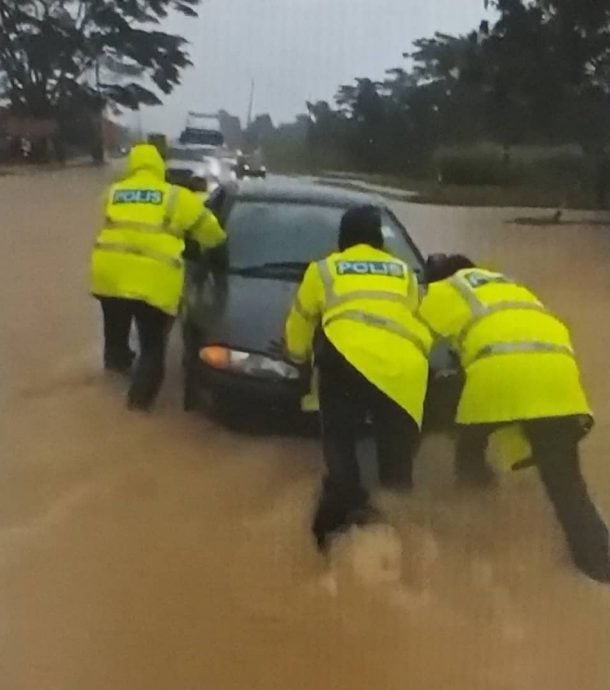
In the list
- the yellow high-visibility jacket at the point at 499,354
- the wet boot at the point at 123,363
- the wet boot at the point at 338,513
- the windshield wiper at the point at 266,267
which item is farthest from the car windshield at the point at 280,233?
the wet boot at the point at 338,513

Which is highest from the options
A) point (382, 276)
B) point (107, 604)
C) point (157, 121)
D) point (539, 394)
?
point (157, 121)

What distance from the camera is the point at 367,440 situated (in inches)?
74.5

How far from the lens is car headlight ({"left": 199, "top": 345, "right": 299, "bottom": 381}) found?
188 cm

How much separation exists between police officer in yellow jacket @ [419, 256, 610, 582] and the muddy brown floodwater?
3 cm

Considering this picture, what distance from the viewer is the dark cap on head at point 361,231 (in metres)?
1.91

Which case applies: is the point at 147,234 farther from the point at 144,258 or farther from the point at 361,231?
the point at 361,231

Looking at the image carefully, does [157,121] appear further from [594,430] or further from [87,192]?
[594,430]

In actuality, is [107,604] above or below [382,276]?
below

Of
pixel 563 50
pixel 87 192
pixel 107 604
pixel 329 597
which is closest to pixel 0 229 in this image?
pixel 87 192

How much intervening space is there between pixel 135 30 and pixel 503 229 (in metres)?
0.65

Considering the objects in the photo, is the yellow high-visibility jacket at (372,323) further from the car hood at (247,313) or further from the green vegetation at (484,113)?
the green vegetation at (484,113)

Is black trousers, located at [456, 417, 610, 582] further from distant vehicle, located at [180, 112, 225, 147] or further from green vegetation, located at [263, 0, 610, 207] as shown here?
distant vehicle, located at [180, 112, 225, 147]

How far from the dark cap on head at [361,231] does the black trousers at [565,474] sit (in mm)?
309

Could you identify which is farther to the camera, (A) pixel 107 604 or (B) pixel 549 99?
(B) pixel 549 99
